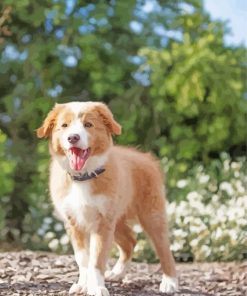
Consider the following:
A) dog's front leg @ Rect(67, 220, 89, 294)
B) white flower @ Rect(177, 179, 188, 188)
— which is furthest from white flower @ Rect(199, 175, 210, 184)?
dog's front leg @ Rect(67, 220, 89, 294)

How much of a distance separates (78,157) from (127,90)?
481 cm

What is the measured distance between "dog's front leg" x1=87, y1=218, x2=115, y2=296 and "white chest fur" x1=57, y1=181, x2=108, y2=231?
0.06 metres

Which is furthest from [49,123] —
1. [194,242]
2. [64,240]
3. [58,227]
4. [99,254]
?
[58,227]

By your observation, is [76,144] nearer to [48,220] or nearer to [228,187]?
[228,187]

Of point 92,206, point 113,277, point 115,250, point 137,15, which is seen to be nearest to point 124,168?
point 92,206

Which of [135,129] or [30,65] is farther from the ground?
[30,65]

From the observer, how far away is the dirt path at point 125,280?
18.9ft

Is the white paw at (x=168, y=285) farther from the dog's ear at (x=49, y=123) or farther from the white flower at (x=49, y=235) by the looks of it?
the white flower at (x=49, y=235)

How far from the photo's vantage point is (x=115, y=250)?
27.7ft

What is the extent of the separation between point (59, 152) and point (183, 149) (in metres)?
4.63

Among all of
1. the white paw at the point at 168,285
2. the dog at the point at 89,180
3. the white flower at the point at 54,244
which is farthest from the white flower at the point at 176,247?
the dog at the point at 89,180

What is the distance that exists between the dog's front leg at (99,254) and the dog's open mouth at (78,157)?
44 centimetres

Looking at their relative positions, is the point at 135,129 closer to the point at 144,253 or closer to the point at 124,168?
the point at 144,253

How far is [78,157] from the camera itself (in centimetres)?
487
